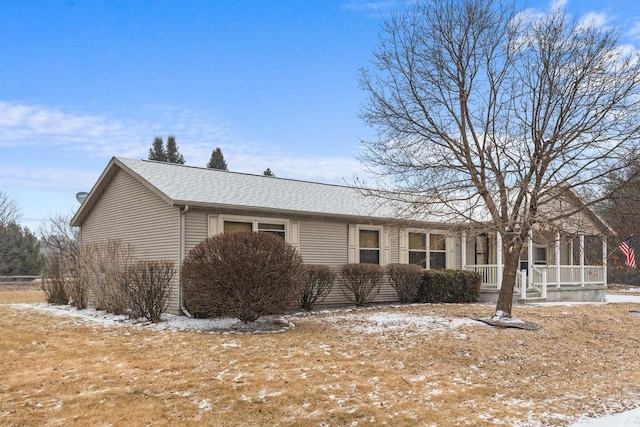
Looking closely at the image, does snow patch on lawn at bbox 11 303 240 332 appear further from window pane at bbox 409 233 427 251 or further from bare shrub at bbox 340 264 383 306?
window pane at bbox 409 233 427 251

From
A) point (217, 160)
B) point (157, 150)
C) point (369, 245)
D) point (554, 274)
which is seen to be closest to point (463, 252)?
point (369, 245)

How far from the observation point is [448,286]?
51.7ft

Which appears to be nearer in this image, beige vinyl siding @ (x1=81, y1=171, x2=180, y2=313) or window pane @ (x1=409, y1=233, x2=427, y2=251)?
beige vinyl siding @ (x1=81, y1=171, x2=180, y2=313)

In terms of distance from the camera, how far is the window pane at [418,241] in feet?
55.8

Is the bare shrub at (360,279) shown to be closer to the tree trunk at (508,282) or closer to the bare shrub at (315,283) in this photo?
the bare shrub at (315,283)

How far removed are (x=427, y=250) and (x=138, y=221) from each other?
8.93 metres

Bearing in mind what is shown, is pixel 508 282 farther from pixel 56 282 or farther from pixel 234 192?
pixel 56 282

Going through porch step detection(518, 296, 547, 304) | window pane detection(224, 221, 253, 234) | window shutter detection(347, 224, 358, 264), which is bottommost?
porch step detection(518, 296, 547, 304)

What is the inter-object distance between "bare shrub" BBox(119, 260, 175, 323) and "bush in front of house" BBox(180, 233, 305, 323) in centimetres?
116

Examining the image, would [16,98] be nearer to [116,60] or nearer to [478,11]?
[116,60]

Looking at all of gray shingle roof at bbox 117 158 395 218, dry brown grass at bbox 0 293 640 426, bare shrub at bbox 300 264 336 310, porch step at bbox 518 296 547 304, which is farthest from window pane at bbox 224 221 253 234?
porch step at bbox 518 296 547 304

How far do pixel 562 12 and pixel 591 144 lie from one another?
110 inches

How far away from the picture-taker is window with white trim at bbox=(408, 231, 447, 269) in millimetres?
17047

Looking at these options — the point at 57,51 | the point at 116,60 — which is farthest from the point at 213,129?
the point at 57,51
